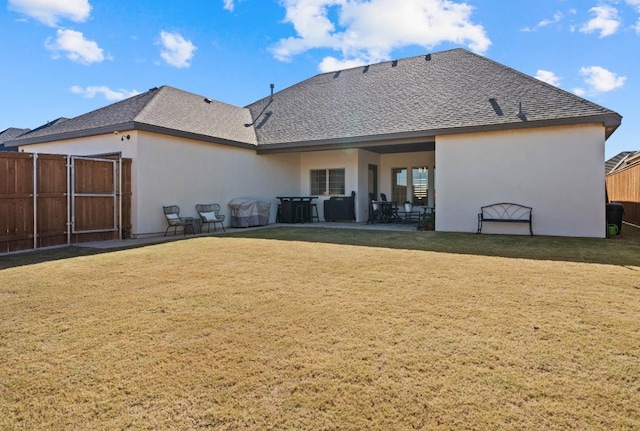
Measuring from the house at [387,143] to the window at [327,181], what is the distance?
0.05 m

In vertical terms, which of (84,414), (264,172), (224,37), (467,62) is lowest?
(84,414)

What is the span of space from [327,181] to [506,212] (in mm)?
7084

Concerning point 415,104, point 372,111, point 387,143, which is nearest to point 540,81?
point 415,104

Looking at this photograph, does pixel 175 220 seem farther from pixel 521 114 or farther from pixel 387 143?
pixel 521 114

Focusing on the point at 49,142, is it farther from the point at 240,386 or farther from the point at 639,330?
the point at 639,330

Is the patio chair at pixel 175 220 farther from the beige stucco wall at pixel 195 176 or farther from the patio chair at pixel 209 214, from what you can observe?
the patio chair at pixel 209 214

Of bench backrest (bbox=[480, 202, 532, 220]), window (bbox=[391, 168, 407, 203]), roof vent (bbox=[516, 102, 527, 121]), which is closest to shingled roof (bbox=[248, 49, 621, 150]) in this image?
roof vent (bbox=[516, 102, 527, 121])

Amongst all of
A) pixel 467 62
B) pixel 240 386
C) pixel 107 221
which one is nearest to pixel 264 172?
pixel 107 221

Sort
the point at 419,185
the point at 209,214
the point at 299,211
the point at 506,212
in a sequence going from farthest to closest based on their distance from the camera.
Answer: the point at 419,185 → the point at 299,211 → the point at 209,214 → the point at 506,212

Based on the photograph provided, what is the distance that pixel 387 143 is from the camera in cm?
1144

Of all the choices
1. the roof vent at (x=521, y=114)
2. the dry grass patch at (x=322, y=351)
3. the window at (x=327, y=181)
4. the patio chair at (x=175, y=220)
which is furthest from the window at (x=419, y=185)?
the dry grass patch at (x=322, y=351)

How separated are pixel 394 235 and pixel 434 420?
7750 millimetres

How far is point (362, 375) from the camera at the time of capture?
7.34ft

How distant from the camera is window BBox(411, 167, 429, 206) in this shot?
49.1 feet
